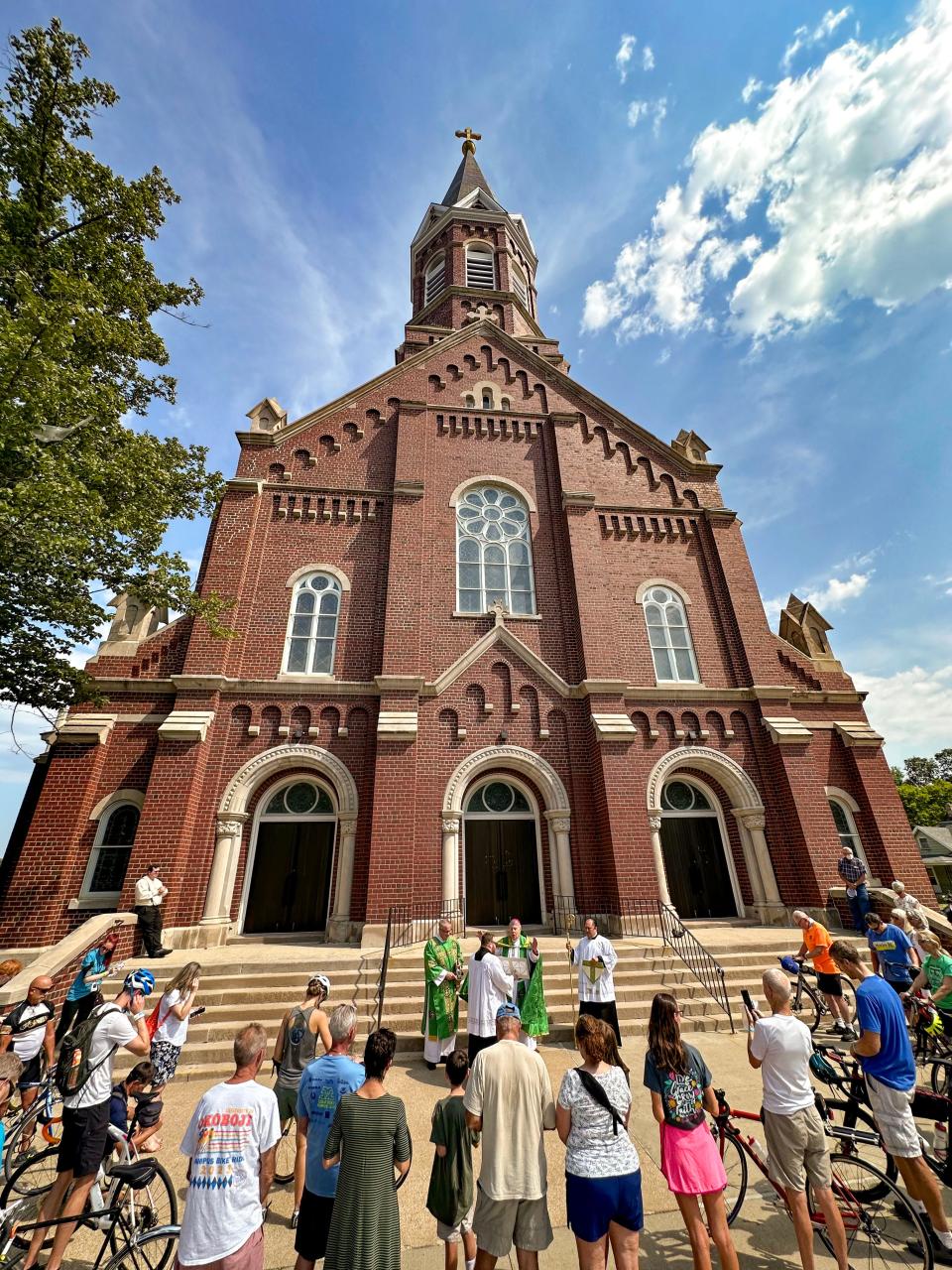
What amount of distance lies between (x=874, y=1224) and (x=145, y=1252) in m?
4.84

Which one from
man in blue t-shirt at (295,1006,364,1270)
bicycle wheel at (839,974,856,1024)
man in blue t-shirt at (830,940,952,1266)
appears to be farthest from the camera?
bicycle wheel at (839,974,856,1024)

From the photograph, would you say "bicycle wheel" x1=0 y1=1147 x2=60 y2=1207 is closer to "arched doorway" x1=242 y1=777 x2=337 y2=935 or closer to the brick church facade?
the brick church facade

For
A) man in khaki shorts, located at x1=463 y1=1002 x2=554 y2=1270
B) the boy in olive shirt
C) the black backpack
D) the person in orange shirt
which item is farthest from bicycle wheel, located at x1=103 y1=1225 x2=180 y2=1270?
the person in orange shirt

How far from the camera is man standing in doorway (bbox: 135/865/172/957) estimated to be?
29.4 ft

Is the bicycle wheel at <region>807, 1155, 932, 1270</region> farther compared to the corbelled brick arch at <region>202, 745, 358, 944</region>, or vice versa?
the corbelled brick arch at <region>202, 745, 358, 944</region>

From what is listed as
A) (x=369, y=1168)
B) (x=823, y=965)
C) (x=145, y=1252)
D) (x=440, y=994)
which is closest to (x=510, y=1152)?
(x=369, y=1168)

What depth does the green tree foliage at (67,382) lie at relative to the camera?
302 inches

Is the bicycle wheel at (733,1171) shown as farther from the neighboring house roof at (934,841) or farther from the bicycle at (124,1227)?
the neighboring house roof at (934,841)

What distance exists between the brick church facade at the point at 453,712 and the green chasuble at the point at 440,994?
10.9ft

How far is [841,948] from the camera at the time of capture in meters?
4.20

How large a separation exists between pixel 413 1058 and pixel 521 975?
6.00 feet

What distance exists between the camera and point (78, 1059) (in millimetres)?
3867

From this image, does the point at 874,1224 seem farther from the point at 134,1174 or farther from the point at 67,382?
the point at 67,382

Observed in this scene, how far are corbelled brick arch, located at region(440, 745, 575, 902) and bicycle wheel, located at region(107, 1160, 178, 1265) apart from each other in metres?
6.87
